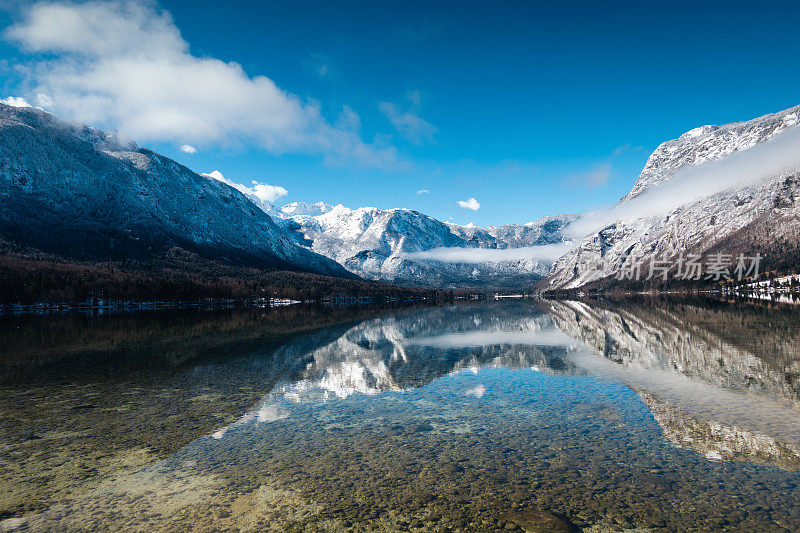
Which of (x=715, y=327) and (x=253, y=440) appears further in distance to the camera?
(x=715, y=327)

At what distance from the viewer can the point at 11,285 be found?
157 metres

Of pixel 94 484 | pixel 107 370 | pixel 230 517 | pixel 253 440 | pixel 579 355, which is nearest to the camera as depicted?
pixel 230 517

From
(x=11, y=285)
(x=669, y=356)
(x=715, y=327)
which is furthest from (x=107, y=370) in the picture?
(x=11, y=285)

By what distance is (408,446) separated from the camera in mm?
17375

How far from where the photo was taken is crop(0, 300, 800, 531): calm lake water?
11.8 m

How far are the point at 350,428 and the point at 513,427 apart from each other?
318 inches

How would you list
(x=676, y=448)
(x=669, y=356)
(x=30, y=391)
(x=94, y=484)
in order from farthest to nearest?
(x=669, y=356) < (x=30, y=391) < (x=676, y=448) < (x=94, y=484)

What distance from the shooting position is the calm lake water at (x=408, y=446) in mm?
11820

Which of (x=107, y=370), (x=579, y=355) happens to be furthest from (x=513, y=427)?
(x=107, y=370)

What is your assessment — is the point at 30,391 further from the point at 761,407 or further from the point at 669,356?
the point at 669,356

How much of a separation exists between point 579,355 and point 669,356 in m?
7.88

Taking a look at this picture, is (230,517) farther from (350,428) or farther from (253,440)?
(350,428)

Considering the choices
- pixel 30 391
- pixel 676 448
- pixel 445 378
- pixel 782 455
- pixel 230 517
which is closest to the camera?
pixel 230 517

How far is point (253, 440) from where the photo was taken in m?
18.2
